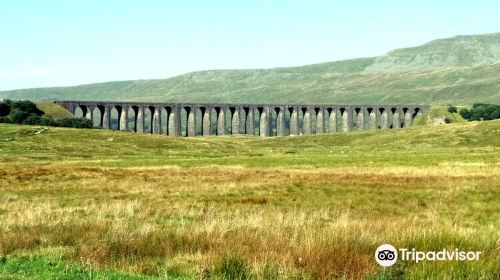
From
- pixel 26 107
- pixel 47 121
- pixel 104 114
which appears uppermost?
pixel 26 107

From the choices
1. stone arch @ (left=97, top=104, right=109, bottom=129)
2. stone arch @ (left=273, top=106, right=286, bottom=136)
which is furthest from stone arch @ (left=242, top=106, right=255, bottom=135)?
stone arch @ (left=97, top=104, right=109, bottom=129)

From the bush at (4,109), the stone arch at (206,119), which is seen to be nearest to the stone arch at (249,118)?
the stone arch at (206,119)

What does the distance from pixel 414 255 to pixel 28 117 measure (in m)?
128

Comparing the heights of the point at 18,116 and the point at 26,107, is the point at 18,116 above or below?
below

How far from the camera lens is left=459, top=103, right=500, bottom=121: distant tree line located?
174 metres

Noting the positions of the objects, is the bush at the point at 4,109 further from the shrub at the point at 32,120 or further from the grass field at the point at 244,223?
the grass field at the point at 244,223

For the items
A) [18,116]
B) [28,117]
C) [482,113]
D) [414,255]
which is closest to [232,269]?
[414,255]

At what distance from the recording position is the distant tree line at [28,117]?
419ft

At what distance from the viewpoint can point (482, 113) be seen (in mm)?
Answer: 177500

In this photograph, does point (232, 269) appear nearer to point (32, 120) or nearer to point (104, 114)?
point (32, 120)

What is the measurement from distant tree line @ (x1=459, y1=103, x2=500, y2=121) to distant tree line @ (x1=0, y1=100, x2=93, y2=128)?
4394 inches

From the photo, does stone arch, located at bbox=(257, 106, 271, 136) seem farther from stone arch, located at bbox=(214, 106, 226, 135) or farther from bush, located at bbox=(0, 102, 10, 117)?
bush, located at bbox=(0, 102, 10, 117)

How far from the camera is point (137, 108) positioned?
178 metres

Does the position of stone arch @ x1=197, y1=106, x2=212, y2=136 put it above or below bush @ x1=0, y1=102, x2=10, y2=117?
below
